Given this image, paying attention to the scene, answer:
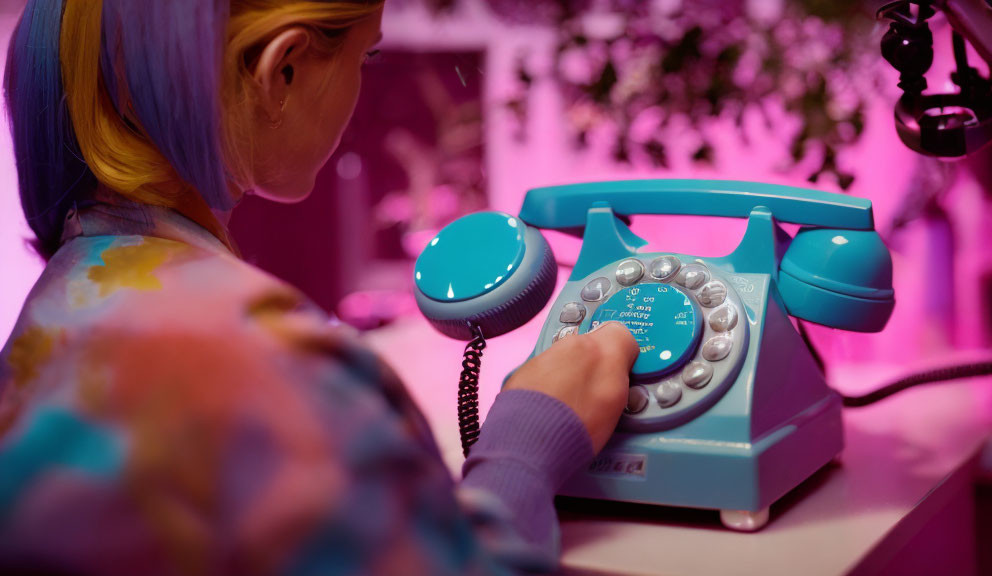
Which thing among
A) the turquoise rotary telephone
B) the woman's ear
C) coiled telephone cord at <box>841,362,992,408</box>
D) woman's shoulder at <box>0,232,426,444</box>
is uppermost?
the woman's ear

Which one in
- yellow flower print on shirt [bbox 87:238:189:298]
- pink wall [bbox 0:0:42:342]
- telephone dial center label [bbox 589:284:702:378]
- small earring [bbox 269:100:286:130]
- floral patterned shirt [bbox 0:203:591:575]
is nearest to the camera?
floral patterned shirt [bbox 0:203:591:575]

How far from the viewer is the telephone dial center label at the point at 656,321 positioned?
0.69 meters

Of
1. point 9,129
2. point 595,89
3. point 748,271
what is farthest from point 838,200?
point 9,129

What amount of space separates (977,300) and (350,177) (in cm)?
252

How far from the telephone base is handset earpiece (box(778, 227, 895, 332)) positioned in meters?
0.10

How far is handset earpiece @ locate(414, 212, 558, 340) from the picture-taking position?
2.43ft

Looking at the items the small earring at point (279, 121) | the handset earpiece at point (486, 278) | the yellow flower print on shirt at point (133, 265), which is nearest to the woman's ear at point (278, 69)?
the small earring at point (279, 121)

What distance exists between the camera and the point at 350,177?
3.60 meters

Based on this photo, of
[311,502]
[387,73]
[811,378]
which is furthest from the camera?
[387,73]

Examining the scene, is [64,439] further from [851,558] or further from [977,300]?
[977,300]

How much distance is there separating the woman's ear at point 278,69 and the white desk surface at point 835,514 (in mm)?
183

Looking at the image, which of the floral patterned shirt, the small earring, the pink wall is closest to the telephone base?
the floral patterned shirt

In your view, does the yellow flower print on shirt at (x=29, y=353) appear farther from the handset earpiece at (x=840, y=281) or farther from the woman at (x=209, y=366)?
the handset earpiece at (x=840, y=281)

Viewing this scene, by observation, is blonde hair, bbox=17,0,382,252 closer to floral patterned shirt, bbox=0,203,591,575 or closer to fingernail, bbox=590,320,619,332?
floral patterned shirt, bbox=0,203,591,575
